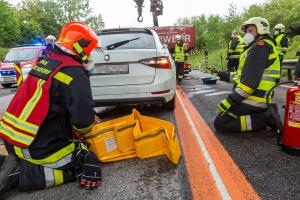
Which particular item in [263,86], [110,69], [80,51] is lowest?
[263,86]

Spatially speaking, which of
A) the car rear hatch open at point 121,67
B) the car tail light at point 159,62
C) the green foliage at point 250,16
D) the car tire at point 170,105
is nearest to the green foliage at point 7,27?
the green foliage at point 250,16

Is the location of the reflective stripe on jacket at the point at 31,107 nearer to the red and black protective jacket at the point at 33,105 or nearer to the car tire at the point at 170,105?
the red and black protective jacket at the point at 33,105

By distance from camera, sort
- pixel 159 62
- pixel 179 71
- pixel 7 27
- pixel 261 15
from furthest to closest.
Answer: pixel 7 27, pixel 261 15, pixel 179 71, pixel 159 62

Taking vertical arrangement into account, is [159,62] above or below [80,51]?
below

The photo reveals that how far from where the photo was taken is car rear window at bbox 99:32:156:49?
560 centimetres

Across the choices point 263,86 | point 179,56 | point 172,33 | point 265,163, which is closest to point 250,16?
point 172,33

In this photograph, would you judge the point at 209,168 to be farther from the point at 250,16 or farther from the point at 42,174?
the point at 250,16

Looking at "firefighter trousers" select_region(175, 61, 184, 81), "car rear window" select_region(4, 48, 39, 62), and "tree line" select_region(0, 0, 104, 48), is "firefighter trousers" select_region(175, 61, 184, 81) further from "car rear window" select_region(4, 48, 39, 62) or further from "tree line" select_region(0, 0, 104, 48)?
"tree line" select_region(0, 0, 104, 48)

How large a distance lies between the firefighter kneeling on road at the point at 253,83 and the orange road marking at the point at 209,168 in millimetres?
374

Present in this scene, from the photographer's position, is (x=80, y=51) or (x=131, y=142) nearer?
(x=80, y=51)

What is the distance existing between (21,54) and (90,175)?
44.2ft

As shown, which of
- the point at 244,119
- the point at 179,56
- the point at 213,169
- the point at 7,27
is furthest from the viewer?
the point at 7,27

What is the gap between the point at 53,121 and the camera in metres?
3.22

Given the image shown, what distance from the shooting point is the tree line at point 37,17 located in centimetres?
4881
